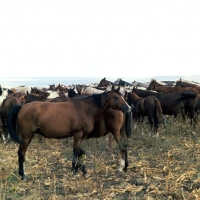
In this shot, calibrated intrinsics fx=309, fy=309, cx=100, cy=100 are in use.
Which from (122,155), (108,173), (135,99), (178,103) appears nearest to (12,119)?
(108,173)

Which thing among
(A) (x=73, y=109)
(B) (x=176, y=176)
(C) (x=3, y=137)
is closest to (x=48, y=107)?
(A) (x=73, y=109)

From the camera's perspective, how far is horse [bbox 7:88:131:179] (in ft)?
21.7

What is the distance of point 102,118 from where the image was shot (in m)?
7.27

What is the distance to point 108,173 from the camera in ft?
22.5

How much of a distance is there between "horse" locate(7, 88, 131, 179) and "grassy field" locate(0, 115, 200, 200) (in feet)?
1.46

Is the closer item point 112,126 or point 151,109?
point 112,126

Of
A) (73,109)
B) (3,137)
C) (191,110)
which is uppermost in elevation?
(73,109)

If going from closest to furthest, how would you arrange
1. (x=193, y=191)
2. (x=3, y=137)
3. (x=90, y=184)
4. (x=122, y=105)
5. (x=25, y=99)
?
(x=193, y=191)
(x=90, y=184)
(x=122, y=105)
(x=3, y=137)
(x=25, y=99)

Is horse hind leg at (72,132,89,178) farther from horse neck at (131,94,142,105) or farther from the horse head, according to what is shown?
horse neck at (131,94,142,105)

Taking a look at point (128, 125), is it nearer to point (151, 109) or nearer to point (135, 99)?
point (151, 109)

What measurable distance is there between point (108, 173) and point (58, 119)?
1.63 m

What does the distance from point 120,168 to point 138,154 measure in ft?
4.98

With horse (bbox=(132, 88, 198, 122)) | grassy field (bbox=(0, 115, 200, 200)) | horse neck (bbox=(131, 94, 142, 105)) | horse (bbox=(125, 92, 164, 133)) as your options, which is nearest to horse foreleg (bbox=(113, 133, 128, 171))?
grassy field (bbox=(0, 115, 200, 200))

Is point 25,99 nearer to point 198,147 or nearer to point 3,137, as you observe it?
point 3,137
